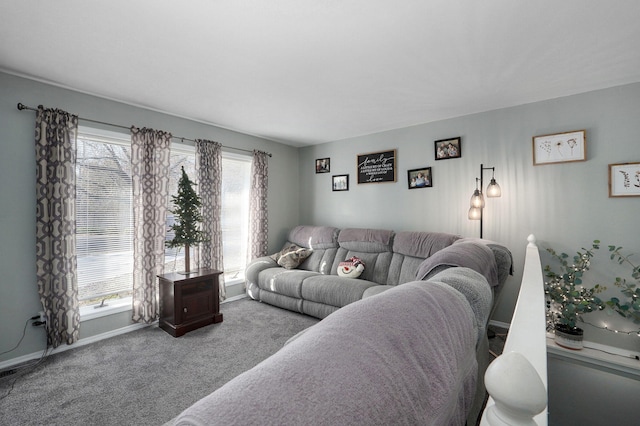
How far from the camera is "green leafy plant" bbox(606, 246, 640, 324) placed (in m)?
2.55

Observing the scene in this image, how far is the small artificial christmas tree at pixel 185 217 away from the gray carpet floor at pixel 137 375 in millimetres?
917

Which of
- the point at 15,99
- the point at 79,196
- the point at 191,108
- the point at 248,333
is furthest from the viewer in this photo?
the point at 191,108

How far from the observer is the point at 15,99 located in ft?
8.44

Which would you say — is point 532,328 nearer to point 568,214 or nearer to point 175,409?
point 175,409

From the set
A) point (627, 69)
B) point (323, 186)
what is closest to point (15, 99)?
point (323, 186)

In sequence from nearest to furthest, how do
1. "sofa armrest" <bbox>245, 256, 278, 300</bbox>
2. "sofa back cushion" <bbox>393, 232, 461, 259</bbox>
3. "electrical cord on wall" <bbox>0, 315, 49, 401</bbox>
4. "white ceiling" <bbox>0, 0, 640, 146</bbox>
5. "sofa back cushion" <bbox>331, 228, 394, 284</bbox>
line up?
"white ceiling" <bbox>0, 0, 640, 146</bbox> → "electrical cord on wall" <bbox>0, 315, 49, 401</bbox> → "sofa back cushion" <bbox>393, 232, 461, 259</bbox> → "sofa back cushion" <bbox>331, 228, 394, 284</bbox> → "sofa armrest" <bbox>245, 256, 278, 300</bbox>

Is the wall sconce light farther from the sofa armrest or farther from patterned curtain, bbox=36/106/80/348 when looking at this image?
patterned curtain, bbox=36/106/80/348

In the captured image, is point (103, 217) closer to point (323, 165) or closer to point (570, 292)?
point (323, 165)

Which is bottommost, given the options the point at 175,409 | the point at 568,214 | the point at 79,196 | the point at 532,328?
the point at 175,409

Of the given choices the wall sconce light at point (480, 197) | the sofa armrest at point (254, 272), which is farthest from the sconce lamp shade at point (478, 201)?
the sofa armrest at point (254, 272)

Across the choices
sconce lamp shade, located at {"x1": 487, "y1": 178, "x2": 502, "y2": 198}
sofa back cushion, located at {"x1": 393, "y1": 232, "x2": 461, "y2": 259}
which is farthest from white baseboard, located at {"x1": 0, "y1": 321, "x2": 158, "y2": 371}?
sconce lamp shade, located at {"x1": 487, "y1": 178, "x2": 502, "y2": 198}

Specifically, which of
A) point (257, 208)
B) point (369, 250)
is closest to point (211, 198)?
point (257, 208)

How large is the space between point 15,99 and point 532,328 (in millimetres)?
4057

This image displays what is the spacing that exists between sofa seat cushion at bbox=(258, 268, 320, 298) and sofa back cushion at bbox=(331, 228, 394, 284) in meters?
0.62
